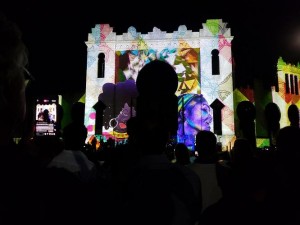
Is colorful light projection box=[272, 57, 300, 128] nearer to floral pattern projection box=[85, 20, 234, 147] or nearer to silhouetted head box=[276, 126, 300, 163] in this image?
floral pattern projection box=[85, 20, 234, 147]

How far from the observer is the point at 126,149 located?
3215mm

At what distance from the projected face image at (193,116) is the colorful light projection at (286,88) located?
8.97 metres

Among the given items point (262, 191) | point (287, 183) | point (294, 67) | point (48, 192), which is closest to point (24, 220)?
point (48, 192)

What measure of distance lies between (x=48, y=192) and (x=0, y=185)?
0.40 feet

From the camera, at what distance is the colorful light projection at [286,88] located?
30.2 meters

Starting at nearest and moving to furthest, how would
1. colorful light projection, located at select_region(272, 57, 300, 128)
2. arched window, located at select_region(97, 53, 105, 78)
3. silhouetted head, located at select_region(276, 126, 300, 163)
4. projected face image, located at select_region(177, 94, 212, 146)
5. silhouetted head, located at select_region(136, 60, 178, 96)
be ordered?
silhouetted head, located at select_region(136, 60, 178, 96)
silhouetted head, located at select_region(276, 126, 300, 163)
projected face image, located at select_region(177, 94, 212, 146)
arched window, located at select_region(97, 53, 105, 78)
colorful light projection, located at select_region(272, 57, 300, 128)

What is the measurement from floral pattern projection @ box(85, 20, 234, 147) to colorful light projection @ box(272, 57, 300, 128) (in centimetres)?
751

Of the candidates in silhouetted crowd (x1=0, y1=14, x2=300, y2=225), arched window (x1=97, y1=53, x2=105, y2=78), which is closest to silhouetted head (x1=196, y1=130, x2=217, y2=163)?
silhouetted crowd (x1=0, y1=14, x2=300, y2=225)

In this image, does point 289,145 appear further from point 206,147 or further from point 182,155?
point 182,155

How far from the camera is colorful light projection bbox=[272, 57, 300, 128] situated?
3019 centimetres

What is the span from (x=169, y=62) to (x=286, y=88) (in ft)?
44.0

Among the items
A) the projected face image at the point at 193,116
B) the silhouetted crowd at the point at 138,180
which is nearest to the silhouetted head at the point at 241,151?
the silhouetted crowd at the point at 138,180

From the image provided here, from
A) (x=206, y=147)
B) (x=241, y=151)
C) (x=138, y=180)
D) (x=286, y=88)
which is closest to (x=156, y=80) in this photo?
(x=138, y=180)

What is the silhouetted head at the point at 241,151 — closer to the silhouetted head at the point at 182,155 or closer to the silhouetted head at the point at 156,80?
the silhouetted head at the point at 182,155
